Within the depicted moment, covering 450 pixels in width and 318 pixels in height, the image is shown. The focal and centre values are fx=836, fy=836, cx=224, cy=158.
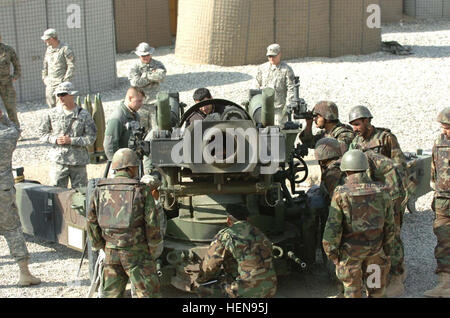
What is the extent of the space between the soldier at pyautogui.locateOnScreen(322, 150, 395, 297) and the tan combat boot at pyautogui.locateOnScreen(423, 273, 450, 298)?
35.9 inches

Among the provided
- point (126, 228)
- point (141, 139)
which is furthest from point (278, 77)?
point (126, 228)

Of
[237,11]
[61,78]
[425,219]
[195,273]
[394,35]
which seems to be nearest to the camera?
[195,273]

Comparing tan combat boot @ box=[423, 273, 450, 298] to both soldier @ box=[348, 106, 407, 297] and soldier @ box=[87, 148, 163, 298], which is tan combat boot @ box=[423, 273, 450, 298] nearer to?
soldier @ box=[348, 106, 407, 297]

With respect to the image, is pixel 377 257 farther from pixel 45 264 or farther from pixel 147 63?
pixel 147 63

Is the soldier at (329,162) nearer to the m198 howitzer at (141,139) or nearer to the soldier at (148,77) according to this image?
the m198 howitzer at (141,139)

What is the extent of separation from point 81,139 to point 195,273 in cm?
249

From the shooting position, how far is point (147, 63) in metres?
12.4

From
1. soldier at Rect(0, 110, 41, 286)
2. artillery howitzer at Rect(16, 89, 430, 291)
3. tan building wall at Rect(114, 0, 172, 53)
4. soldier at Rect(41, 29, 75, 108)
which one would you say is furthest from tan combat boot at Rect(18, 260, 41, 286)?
tan building wall at Rect(114, 0, 172, 53)

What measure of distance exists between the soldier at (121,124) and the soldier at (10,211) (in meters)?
→ 1.13

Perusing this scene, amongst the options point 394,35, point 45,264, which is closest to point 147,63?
point 45,264

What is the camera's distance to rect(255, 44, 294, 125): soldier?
12.1m

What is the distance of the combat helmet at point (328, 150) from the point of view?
822 cm

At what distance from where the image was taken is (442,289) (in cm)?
801

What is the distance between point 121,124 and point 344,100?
22.0 ft
